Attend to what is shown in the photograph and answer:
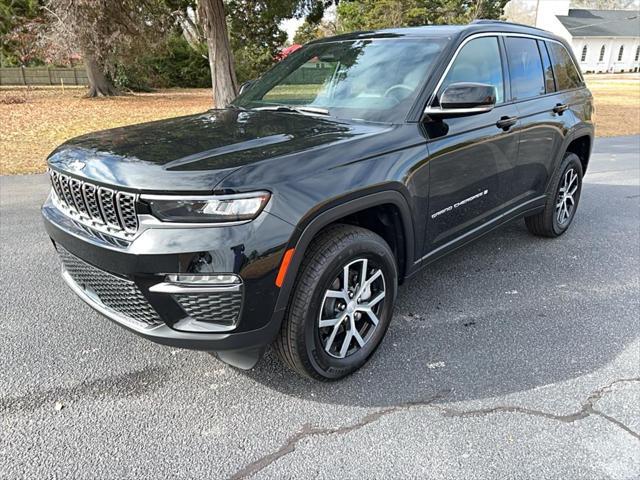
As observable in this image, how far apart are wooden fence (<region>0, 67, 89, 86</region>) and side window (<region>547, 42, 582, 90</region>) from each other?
31561 millimetres

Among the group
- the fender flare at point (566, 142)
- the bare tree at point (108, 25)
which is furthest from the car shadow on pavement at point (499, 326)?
the bare tree at point (108, 25)

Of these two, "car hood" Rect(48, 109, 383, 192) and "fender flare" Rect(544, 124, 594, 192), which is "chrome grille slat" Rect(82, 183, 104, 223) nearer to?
"car hood" Rect(48, 109, 383, 192)

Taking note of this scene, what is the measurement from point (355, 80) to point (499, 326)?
1942 millimetres

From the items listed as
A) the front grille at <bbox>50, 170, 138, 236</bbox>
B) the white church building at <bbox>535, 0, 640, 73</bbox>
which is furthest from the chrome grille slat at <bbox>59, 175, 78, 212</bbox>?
the white church building at <bbox>535, 0, 640, 73</bbox>

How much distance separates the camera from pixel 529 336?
3176 mm

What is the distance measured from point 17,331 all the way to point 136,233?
1.61 metres

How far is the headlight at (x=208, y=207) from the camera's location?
208 centimetres

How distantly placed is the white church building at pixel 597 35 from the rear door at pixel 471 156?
6304cm

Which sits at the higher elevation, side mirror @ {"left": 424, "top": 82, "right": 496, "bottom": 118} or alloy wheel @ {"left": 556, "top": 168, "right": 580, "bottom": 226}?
side mirror @ {"left": 424, "top": 82, "right": 496, "bottom": 118}

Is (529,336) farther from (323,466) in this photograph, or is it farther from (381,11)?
(381,11)

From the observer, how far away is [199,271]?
6.88 feet

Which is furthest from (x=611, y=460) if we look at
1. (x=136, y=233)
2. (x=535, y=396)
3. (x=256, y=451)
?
(x=136, y=233)

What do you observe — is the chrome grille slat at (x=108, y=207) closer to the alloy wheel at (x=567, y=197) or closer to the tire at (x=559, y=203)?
the tire at (x=559, y=203)

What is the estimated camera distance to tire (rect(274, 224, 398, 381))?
2387 mm
